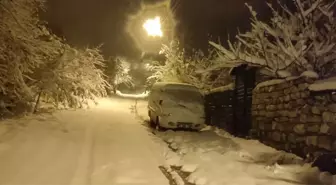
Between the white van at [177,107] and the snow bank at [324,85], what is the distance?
6348mm

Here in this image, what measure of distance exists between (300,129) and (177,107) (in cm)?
606

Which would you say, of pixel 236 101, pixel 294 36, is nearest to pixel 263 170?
pixel 294 36

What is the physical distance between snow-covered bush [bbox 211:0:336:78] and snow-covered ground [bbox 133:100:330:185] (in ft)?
8.25

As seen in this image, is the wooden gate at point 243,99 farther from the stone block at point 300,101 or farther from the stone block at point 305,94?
the stone block at point 305,94

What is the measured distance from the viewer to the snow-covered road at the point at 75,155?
21.7ft

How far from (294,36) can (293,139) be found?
340 cm

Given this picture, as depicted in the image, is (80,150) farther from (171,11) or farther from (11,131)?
(171,11)

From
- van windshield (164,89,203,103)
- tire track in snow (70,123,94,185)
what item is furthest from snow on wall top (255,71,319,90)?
tire track in snow (70,123,94,185)

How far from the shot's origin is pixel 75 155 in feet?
27.1

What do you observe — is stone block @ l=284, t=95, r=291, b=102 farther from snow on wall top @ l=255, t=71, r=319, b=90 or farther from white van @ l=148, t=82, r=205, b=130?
white van @ l=148, t=82, r=205, b=130

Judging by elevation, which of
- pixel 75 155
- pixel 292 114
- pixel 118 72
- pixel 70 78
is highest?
pixel 118 72

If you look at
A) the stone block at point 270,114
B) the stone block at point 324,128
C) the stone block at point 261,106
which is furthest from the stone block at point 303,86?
the stone block at point 261,106

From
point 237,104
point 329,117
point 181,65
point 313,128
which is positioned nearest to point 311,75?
point 313,128

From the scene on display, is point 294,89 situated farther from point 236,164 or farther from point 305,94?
point 236,164
